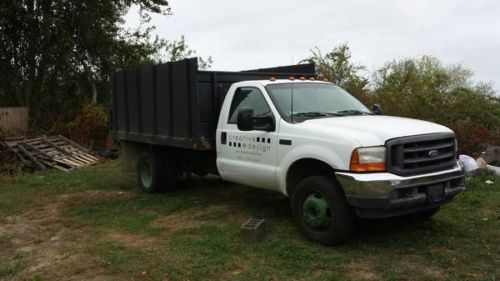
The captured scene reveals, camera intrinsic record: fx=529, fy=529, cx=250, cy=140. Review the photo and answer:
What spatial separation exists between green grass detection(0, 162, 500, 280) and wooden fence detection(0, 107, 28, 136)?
10.3 metres

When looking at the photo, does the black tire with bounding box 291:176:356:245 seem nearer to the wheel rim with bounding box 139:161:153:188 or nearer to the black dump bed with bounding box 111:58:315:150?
the black dump bed with bounding box 111:58:315:150

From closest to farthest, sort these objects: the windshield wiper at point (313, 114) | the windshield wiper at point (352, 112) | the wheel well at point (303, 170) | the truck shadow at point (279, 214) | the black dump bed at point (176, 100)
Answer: the wheel well at point (303, 170)
the truck shadow at point (279, 214)
the windshield wiper at point (313, 114)
the windshield wiper at point (352, 112)
the black dump bed at point (176, 100)

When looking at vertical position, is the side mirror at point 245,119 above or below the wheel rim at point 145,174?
above

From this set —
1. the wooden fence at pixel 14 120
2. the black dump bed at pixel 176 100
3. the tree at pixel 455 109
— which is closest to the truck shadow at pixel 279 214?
the black dump bed at pixel 176 100

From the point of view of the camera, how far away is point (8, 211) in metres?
8.70

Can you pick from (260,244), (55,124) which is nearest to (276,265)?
(260,244)

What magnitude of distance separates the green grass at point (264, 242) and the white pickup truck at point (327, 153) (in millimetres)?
392

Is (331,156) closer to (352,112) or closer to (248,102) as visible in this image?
(352,112)

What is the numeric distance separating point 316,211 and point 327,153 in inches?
27.1

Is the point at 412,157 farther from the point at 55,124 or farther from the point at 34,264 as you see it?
the point at 55,124

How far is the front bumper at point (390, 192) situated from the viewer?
209 inches

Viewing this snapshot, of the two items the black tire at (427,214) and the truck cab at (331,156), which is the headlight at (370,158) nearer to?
the truck cab at (331,156)

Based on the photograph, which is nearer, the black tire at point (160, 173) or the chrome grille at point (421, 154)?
the chrome grille at point (421, 154)

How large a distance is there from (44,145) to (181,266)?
11.6 meters
